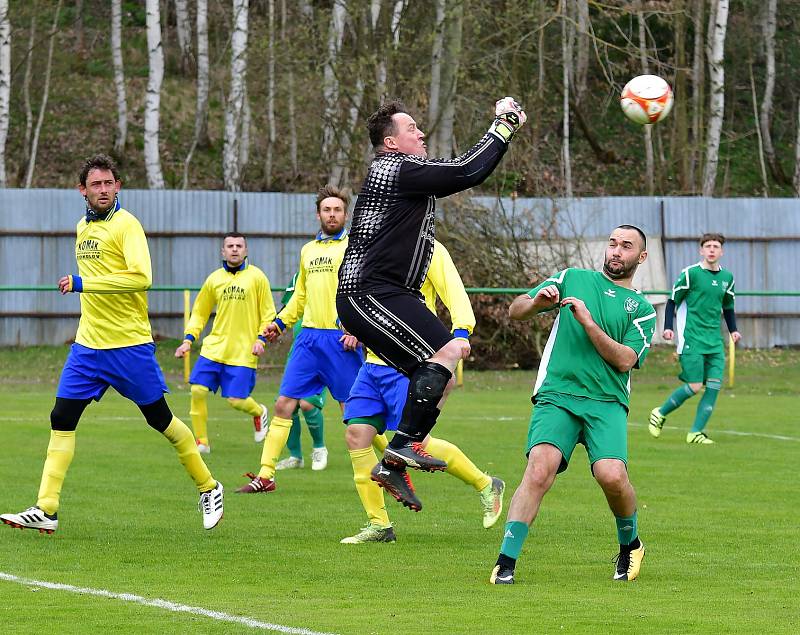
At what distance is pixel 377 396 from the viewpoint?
8.67 meters

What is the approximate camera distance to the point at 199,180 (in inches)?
1430

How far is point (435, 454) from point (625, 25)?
34697mm

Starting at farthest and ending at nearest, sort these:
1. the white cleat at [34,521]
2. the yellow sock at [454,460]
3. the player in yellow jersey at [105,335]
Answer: the yellow sock at [454,460], the player in yellow jersey at [105,335], the white cleat at [34,521]

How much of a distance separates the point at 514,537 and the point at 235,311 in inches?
Answer: 284

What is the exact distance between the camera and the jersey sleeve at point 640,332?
23.2ft

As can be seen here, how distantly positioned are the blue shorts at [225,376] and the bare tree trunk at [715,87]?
842 inches

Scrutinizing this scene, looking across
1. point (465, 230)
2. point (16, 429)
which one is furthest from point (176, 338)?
point (16, 429)

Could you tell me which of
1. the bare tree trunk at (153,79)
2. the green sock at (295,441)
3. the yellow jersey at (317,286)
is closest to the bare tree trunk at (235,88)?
the bare tree trunk at (153,79)

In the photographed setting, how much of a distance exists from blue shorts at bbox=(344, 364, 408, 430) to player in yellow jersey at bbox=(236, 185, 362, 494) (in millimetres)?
2257

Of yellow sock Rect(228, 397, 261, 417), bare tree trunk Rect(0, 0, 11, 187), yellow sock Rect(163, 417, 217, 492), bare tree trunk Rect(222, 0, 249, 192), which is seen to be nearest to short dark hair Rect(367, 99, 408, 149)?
yellow sock Rect(163, 417, 217, 492)

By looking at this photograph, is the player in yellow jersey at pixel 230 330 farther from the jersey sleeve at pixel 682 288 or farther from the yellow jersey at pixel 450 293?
the yellow jersey at pixel 450 293

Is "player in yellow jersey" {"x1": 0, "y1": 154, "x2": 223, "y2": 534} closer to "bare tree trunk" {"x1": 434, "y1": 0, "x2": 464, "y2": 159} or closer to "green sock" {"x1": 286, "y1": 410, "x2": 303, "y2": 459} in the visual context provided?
"green sock" {"x1": 286, "y1": 410, "x2": 303, "y2": 459}

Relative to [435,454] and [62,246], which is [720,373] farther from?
[62,246]

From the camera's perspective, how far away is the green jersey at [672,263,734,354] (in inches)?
602
